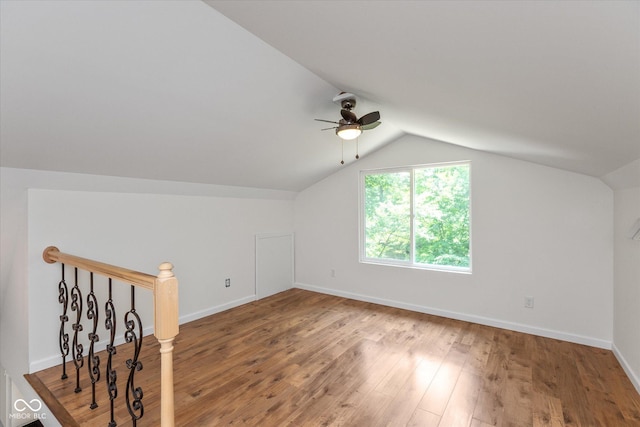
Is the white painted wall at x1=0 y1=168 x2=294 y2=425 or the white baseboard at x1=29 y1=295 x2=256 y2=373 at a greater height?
the white painted wall at x1=0 y1=168 x2=294 y2=425

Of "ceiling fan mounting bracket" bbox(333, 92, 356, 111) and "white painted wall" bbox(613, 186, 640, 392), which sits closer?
"white painted wall" bbox(613, 186, 640, 392)

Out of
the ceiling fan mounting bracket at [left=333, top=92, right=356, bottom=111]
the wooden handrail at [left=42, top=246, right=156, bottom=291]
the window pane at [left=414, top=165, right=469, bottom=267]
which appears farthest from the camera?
the window pane at [left=414, top=165, right=469, bottom=267]

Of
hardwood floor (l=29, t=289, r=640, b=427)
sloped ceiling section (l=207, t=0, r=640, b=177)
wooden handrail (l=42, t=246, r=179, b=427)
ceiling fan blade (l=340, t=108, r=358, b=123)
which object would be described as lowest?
hardwood floor (l=29, t=289, r=640, b=427)

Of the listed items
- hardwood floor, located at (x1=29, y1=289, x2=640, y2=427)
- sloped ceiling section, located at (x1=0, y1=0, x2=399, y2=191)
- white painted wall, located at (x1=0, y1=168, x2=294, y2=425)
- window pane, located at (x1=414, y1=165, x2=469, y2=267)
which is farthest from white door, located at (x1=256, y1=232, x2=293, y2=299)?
window pane, located at (x1=414, y1=165, x2=469, y2=267)

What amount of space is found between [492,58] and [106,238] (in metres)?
3.40

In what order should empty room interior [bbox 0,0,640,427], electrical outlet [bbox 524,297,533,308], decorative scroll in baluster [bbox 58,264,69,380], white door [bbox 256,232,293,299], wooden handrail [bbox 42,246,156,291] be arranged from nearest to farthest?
1. empty room interior [bbox 0,0,640,427]
2. wooden handrail [bbox 42,246,156,291]
3. decorative scroll in baluster [bbox 58,264,69,380]
4. electrical outlet [bbox 524,297,533,308]
5. white door [bbox 256,232,293,299]

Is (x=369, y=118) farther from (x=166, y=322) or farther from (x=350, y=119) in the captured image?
(x=166, y=322)

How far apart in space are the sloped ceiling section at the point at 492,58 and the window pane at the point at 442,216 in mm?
1469

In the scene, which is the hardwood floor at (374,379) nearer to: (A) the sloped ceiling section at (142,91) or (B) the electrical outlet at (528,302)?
(B) the electrical outlet at (528,302)

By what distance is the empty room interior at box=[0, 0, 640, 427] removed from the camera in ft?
4.42

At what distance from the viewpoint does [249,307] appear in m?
4.13

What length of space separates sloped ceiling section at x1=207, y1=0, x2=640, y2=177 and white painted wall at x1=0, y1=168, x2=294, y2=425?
7.33 feet

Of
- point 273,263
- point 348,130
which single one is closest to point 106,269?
point 348,130

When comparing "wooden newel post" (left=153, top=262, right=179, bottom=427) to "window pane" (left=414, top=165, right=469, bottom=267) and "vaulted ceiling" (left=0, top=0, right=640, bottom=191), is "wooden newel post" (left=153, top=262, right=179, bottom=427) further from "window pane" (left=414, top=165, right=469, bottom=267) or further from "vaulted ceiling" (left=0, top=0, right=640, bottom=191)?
"window pane" (left=414, top=165, right=469, bottom=267)
